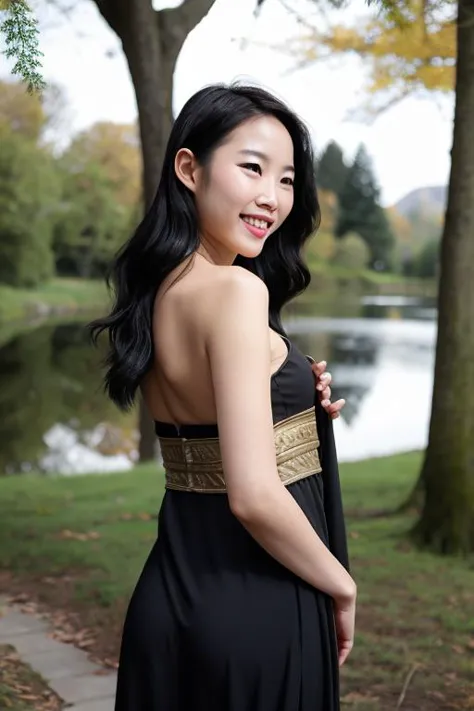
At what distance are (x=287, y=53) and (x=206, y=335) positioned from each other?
681 centimetres

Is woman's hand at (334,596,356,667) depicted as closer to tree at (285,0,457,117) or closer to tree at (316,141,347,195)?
tree at (285,0,457,117)

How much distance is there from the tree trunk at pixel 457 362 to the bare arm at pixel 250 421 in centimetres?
382

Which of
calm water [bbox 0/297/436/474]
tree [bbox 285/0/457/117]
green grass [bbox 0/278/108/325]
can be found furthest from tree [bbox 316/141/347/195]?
tree [bbox 285/0/457/117]

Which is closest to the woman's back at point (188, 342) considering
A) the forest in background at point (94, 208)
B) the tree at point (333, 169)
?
the forest in background at point (94, 208)

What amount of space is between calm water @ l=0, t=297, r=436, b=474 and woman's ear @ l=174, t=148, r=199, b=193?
6705mm

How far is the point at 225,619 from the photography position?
1.57 meters

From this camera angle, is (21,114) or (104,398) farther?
(21,114)

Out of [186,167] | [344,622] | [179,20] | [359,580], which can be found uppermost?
[179,20]

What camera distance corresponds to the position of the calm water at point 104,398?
12141mm

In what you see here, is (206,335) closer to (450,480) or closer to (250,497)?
(250,497)

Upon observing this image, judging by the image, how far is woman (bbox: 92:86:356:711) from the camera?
59.2 inches

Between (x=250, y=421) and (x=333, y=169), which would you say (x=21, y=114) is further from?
(x=250, y=421)

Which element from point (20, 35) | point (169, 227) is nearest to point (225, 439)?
point (169, 227)

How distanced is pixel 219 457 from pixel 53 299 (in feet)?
105
